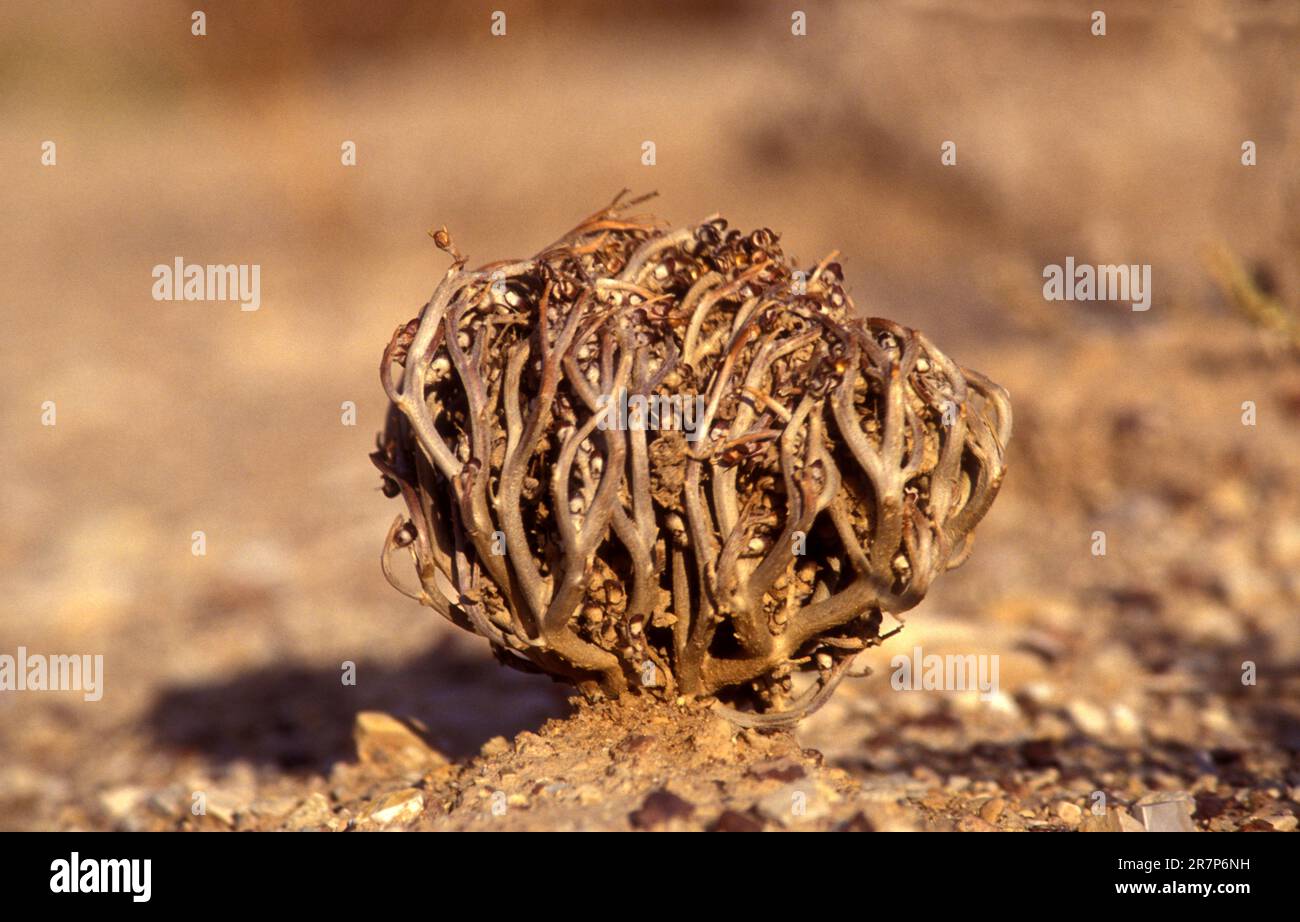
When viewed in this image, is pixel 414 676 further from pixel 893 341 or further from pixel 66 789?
pixel 893 341

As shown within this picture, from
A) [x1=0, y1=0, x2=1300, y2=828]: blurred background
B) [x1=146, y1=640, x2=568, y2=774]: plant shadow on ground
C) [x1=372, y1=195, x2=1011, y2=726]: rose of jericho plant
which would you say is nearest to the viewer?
[x1=372, y1=195, x2=1011, y2=726]: rose of jericho plant

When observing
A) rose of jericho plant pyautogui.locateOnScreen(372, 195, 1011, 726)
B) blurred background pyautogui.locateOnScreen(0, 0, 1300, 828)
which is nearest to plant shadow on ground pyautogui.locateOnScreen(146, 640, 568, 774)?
blurred background pyautogui.locateOnScreen(0, 0, 1300, 828)

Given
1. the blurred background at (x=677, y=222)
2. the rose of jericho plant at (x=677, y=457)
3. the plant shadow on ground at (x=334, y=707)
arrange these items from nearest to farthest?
the rose of jericho plant at (x=677, y=457) → the plant shadow on ground at (x=334, y=707) → the blurred background at (x=677, y=222)

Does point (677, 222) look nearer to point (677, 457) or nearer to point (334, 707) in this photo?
point (334, 707)

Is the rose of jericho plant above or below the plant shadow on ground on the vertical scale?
above

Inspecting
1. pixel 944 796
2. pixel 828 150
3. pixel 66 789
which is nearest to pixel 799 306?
pixel 944 796

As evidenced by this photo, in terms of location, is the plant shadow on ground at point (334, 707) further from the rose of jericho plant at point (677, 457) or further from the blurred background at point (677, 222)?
the rose of jericho plant at point (677, 457)

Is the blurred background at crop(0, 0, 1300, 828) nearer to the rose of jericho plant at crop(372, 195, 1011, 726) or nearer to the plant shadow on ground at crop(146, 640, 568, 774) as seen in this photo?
the plant shadow on ground at crop(146, 640, 568, 774)

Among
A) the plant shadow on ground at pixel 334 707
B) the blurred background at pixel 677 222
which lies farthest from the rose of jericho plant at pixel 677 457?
the plant shadow on ground at pixel 334 707
